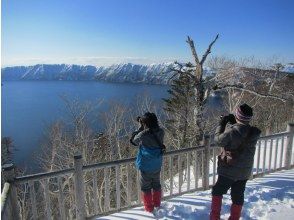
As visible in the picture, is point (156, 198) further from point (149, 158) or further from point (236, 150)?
point (236, 150)

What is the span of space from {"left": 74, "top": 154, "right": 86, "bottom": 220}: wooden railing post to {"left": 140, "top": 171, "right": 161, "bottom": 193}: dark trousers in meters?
0.88

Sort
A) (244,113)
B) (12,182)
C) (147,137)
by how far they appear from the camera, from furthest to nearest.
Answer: (147,137) → (12,182) → (244,113)

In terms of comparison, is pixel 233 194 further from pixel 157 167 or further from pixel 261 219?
pixel 157 167

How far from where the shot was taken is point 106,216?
5340 mm

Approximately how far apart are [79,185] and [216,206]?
1965 millimetres

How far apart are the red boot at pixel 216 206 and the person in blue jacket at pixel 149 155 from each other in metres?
0.89

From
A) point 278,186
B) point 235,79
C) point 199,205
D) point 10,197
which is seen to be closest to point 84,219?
point 10,197

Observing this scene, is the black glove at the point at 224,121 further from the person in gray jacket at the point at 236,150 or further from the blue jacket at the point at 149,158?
the blue jacket at the point at 149,158

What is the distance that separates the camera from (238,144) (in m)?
4.23

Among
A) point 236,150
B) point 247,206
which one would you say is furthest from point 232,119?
point 247,206

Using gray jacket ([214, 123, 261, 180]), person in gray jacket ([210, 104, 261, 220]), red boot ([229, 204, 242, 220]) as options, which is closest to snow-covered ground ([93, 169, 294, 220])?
red boot ([229, 204, 242, 220])

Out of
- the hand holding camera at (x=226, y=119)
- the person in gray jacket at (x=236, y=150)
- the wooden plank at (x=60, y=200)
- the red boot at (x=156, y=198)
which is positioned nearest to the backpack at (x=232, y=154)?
the person in gray jacket at (x=236, y=150)

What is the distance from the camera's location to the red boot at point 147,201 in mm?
5168

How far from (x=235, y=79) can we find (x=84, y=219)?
1865 centimetres
